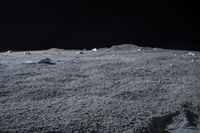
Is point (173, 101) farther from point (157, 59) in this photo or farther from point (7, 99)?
point (157, 59)

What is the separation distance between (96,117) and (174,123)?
0.40 metres

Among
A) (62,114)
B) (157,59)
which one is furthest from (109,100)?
(157,59)

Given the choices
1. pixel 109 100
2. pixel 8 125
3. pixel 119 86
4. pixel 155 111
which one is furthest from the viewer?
pixel 119 86

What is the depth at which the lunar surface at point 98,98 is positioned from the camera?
1.61m

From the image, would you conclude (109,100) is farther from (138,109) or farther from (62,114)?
(62,114)

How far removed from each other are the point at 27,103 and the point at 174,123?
2.56 feet

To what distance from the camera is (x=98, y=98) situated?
1.97m

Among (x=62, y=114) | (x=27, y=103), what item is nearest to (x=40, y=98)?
(x=27, y=103)

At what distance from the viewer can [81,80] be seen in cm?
238

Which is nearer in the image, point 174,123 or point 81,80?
point 174,123

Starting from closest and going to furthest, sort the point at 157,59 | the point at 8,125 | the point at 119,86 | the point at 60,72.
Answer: the point at 8,125
the point at 119,86
the point at 60,72
the point at 157,59

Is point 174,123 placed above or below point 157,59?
below

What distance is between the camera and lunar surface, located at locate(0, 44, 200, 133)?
1605mm

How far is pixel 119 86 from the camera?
7.40ft
